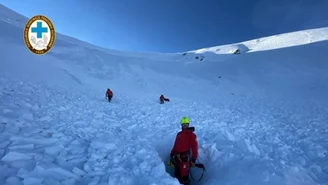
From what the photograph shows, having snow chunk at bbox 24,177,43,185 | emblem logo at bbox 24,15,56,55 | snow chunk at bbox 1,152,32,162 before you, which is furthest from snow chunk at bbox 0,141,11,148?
emblem logo at bbox 24,15,56,55

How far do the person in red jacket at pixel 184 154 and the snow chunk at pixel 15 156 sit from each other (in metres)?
3.10

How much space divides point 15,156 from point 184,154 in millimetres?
3476

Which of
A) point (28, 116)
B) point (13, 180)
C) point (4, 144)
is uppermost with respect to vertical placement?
point (28, 116)

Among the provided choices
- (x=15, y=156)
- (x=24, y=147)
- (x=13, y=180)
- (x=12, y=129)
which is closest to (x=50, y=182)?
(x=13, y=180)

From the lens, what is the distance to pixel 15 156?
395cm

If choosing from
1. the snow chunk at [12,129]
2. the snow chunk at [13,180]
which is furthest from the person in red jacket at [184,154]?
the snow chunk at [12,129]

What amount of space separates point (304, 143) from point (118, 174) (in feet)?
21.2

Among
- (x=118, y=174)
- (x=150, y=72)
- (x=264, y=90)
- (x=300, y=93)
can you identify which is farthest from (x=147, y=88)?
(x=118, y=174)

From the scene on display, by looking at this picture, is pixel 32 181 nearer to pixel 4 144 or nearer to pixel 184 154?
pixel 4 144

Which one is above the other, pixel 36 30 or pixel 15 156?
pixel 36 30

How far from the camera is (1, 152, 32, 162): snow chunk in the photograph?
3818 mm

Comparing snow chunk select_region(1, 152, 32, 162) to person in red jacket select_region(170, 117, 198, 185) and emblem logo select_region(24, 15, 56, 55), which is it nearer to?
person in red jacket select_region(170, 117, 198, 185)

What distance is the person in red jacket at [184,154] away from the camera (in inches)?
191

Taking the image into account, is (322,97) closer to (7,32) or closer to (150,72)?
(150,72)
